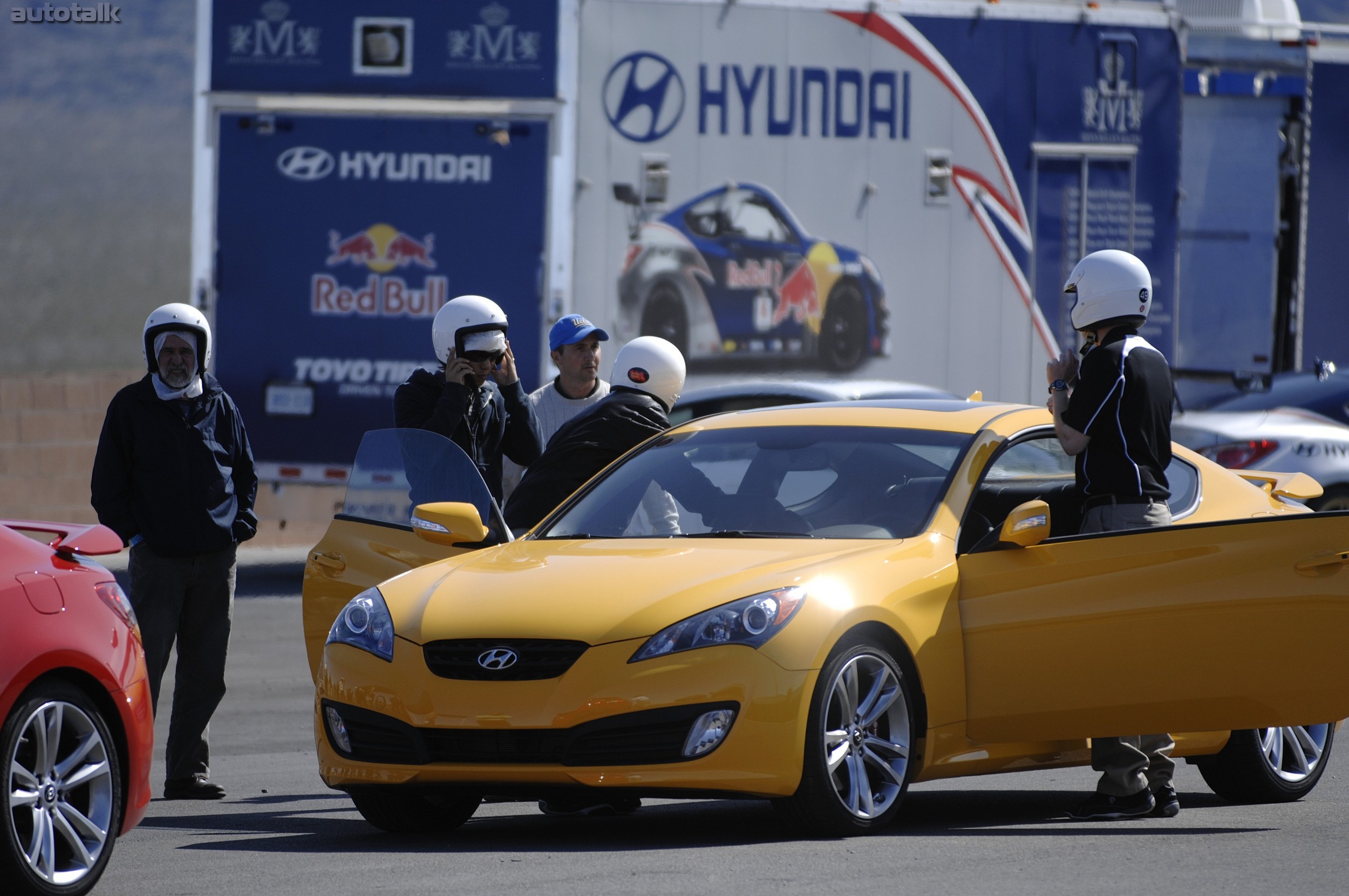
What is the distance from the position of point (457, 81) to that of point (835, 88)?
2936 millimetres

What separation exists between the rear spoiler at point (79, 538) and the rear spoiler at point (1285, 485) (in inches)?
170

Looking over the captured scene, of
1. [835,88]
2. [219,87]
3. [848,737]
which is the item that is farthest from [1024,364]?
[848,737]

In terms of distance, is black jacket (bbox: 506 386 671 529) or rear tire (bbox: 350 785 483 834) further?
black jacket (bbox: 506 386 671 529)

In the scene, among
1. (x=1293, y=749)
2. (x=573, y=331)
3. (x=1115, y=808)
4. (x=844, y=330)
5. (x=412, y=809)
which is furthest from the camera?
(x=844, y=330)

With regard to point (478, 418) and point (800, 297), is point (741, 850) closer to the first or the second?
point (478, 418)

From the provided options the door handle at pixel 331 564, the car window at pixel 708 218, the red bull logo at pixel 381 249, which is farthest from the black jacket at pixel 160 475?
the car window at pixel 708 218

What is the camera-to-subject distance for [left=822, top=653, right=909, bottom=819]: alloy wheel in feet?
21.1

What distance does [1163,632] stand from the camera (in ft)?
22.2

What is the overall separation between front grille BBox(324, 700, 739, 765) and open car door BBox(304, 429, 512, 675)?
47.1 inches

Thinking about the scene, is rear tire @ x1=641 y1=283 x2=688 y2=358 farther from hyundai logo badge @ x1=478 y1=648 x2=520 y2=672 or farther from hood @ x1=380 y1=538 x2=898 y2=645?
hyundai logo badge @ x1=478 y1=648 x2=520 y2=672

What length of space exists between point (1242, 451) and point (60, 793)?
1132 centimetres

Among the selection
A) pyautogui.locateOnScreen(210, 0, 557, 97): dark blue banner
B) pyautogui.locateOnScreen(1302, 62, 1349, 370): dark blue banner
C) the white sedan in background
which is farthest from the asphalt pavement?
pyautogui.locateOnScreen(1302, 62, 1349, 370): dark blue banner

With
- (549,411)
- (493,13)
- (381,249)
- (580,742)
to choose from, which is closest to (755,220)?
(493,13)

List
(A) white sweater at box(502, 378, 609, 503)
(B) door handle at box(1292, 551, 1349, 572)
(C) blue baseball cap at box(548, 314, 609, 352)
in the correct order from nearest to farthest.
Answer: (B) door handle at box(1292, 551, 1349, 572) → (C) blue baseball cap at box(548, 314, 609, 352) → (A) white sweater at box(502, 378, 609, 503)
